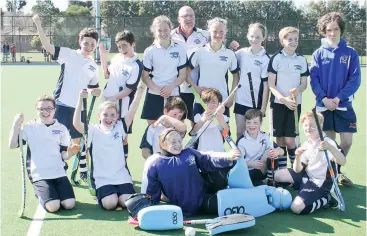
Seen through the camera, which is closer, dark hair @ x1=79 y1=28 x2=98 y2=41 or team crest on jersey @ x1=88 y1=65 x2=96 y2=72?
dark hair @ x1=79 y1=28 x2=98 y2=41

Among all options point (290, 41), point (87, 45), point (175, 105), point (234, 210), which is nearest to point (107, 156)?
point (175, 105)

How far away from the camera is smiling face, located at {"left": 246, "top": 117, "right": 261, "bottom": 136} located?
15.1 ft

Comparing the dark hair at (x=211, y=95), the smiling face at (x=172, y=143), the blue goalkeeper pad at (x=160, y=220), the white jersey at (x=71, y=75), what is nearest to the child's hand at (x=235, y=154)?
the smiling face at (x=172, y=143)

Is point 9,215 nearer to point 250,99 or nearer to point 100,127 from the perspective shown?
point 100,127

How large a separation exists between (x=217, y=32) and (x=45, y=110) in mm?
1994

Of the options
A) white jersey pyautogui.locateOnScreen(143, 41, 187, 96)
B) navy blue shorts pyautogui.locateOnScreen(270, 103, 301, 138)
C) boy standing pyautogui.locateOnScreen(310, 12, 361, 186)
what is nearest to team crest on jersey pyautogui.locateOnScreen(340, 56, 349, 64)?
boy standing pyautogui.locateOnScreen(310, 12, 361, 186)

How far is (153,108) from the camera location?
16.8ft

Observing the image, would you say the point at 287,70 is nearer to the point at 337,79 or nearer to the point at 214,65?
the point at 337,79

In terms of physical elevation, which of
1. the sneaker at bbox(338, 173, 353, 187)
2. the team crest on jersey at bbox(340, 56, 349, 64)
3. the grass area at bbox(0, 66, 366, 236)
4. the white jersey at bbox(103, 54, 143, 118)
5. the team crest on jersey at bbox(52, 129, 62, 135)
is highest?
the team crest on jersey at bbox(340, 56, 349, 64)

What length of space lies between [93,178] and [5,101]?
675 centimetres

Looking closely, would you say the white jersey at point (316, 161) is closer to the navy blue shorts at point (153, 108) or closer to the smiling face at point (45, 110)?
the navy blue shorts at point (153, 108)

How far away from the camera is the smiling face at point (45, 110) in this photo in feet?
13.9

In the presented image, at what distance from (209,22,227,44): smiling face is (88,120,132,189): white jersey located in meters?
1.55

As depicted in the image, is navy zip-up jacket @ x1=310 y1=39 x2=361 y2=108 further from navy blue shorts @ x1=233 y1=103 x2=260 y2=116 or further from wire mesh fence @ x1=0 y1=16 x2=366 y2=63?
wire mesh fence @ x1=0 y1=16 x2=366 y2=63
